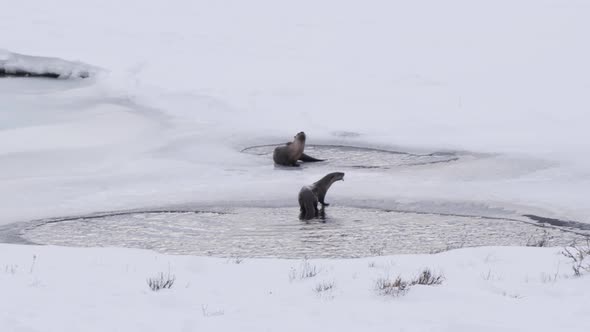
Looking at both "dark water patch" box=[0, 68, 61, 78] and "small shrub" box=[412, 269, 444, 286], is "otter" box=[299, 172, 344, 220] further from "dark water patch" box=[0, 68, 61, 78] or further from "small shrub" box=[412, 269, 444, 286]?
"dark water patch" box=[0, 68, 61, 78]

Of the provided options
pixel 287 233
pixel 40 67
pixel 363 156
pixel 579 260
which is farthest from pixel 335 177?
pixel 40 67

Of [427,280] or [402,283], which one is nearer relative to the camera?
[402,283]

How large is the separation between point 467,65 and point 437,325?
19.8 metres

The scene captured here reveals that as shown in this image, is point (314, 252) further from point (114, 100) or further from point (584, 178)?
point (114, 100)

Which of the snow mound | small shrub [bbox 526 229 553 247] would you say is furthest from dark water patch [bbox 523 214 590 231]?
the snow mound

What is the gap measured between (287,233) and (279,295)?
3.91 metres

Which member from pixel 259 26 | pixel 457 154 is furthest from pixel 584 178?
pixel 259 26

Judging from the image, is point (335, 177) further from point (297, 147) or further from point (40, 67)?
point (40, 67)

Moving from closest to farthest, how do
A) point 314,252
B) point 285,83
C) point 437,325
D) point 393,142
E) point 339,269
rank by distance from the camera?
point 437,325, point 339,269, point 314,252, point 393,142, point 285,83

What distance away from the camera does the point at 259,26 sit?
3281cm

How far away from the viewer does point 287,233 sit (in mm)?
11734

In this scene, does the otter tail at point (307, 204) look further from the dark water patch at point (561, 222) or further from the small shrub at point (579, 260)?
the small shrub at point (579, 260)

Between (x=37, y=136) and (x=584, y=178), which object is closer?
(x=584, y=178)

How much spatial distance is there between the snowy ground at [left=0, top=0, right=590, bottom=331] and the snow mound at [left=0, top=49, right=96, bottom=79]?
363 mm
